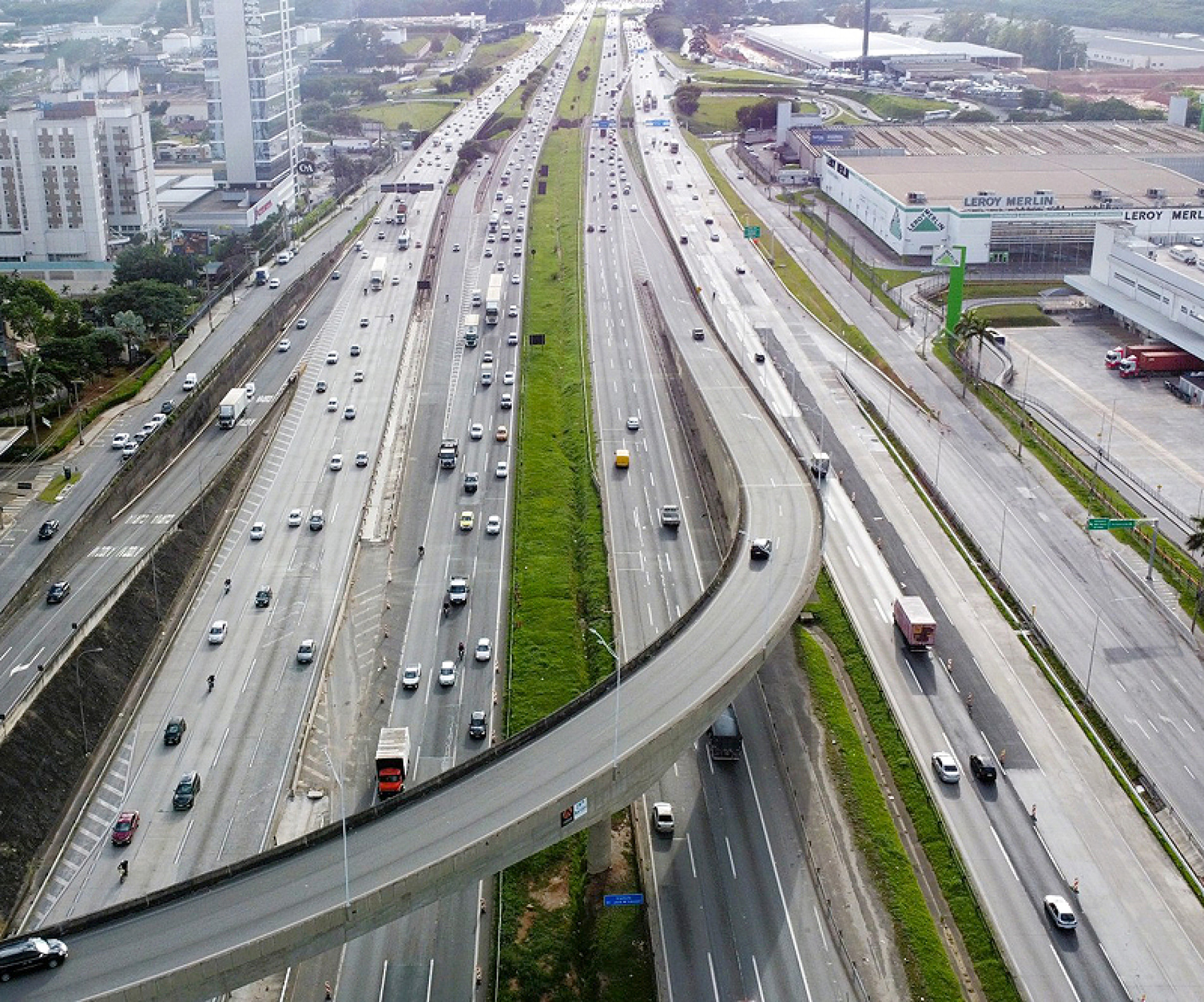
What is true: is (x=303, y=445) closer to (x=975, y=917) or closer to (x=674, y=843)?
(x=674, y=843)

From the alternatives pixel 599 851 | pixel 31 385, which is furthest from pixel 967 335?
pixel 599 851

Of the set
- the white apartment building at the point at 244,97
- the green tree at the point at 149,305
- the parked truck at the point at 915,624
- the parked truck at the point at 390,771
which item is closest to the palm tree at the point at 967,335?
the parked truck at the point at 915,624

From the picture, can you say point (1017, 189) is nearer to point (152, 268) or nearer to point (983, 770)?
point (152, 268)

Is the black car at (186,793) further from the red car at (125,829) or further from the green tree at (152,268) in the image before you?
the green tree at (152,268)

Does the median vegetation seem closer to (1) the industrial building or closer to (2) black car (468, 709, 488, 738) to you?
(2) black car (468, 709, 488, 738)

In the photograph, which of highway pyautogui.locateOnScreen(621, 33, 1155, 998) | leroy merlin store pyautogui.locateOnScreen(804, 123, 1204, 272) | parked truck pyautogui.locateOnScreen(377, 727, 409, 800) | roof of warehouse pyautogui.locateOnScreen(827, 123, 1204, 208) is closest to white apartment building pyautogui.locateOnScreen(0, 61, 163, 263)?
highway pyautogui.locateOnScreen(621, 33, 1155, 998)

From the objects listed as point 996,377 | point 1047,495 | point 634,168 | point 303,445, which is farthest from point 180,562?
point 634,168
